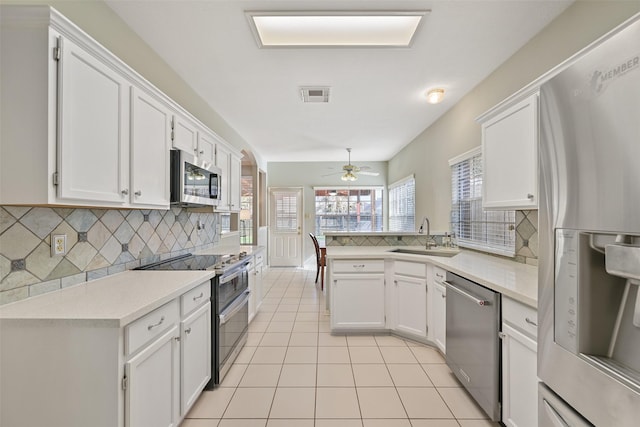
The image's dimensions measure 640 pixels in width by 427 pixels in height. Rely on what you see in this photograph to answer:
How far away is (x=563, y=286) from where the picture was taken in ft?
2.98

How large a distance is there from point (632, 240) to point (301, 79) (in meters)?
2.66

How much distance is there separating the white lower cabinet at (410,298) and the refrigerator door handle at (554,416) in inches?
61.6

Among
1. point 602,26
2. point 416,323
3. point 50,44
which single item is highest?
point 602,26

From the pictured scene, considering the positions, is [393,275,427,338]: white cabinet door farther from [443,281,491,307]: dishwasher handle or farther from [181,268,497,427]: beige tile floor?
[443,281,491,307]: dishwasher handle

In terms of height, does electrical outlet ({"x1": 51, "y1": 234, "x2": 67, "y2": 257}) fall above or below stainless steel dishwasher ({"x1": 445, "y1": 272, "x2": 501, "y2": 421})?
above

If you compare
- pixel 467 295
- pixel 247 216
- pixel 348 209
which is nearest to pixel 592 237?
pixel 467 295

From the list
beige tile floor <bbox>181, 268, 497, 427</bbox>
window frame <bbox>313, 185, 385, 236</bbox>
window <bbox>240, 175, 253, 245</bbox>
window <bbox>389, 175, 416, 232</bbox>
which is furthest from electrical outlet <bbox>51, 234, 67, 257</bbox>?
window frame <bbox>313, 185, 385, 236</bbox>

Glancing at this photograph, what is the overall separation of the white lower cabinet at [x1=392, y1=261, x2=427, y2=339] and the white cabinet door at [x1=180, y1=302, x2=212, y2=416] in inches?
72.5

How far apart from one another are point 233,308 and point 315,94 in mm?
2383

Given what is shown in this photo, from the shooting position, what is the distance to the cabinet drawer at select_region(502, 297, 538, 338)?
135 cm

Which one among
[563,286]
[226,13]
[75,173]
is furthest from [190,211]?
[563,286]

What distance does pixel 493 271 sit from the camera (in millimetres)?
1971

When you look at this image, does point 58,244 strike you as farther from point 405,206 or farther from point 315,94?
point 405,206

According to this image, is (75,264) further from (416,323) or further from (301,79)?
(416,323)
